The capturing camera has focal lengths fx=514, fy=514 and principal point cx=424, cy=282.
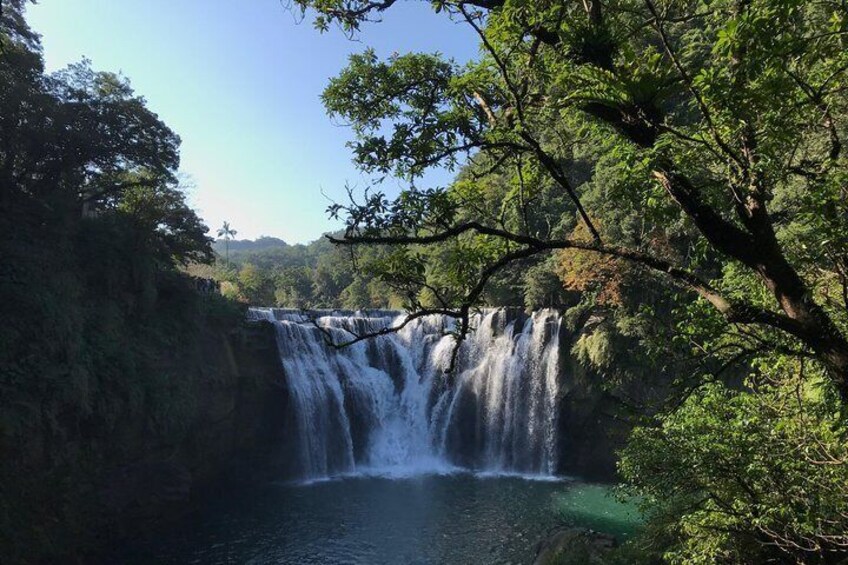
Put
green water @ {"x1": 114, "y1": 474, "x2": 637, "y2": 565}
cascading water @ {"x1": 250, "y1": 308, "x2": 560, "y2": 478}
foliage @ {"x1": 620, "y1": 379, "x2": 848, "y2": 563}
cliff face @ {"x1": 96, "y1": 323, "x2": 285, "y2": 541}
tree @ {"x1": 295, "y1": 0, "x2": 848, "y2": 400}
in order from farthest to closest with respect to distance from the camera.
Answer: cascading water @ {"x1": 250, "y1": 308, "x2": 560, "y2": 478}, cliff face @ {"x1": 96, "y1": 323, "x2": 285, "y2": 541}, green water @ {"x1": 114, "y1": 474, "x2": 637, "y2": 565}, foliage @ {"x1": 620, "y1": 379, "x2": 848, "y2": 563}, tree @ {"x1": 295, "y1": 0, "x2": 848, "y2": 400}

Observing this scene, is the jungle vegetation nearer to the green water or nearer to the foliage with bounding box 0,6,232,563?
the green water

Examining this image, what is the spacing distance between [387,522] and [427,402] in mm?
10404

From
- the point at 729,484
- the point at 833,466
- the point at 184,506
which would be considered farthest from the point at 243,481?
the point at 833,466

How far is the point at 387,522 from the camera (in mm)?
17594

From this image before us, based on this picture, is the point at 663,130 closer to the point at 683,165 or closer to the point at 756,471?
the point at 683,165

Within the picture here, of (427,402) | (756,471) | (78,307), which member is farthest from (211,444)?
(756,471)

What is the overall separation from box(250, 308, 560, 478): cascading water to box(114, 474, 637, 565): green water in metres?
2.31

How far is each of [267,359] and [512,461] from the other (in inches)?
510

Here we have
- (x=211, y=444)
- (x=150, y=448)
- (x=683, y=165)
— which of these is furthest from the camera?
(x=211, y=444)

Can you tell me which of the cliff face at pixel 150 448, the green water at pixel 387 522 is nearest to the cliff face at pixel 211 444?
the cliff face at pixel 150 448

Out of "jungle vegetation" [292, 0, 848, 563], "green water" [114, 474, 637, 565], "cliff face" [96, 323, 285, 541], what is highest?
"jungle vegetation" [292, 0, 848, 563]

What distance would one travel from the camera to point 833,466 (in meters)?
4.83

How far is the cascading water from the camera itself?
24797 mm

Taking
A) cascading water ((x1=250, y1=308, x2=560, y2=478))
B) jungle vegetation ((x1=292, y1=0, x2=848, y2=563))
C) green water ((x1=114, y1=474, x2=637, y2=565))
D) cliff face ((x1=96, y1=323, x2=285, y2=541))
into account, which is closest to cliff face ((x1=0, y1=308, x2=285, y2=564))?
cliff face ((x1=96, y1=323, x2=285, y2=541))
